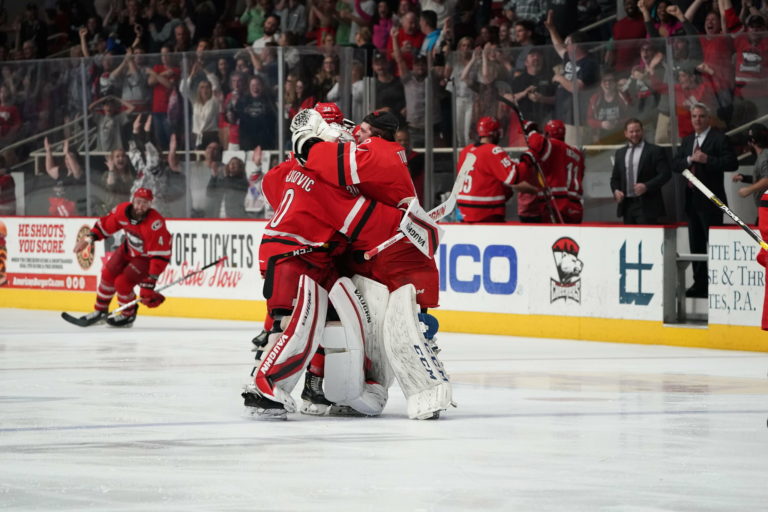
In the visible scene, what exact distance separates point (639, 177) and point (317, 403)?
17.2 feet

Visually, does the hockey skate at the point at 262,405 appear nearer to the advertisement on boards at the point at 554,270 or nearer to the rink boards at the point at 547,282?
the rink boards at the point at 547,282

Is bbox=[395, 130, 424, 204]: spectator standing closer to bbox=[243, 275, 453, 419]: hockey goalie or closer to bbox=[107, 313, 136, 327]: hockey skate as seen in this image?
bbox=[107, 313, 136, 327]: hockey skate

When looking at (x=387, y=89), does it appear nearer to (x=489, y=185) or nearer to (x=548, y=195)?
(x=489, y=185)

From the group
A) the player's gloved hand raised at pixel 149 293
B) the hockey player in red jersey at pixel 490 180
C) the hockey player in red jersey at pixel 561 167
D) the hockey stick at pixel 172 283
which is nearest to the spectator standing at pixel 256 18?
the hockey stick at pixel 172 283

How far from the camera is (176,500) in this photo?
15.3 ft

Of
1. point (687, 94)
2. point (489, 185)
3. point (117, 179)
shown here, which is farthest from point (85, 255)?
point (687, 94)

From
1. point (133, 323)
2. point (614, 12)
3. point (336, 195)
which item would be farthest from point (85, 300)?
point (336, 195)

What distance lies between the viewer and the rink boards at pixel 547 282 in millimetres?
10414

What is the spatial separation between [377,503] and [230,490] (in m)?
0.54

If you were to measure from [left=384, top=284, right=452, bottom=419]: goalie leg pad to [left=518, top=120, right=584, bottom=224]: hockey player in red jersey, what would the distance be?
5338 mm

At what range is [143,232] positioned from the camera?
12.3 metres

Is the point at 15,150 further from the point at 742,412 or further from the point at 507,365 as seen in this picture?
the point at 742,412

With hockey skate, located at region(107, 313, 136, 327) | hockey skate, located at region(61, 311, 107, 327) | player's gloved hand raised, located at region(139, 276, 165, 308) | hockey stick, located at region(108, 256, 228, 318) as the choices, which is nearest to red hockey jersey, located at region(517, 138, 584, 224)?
hockey stick, located at region(108, 256, 228, 318)

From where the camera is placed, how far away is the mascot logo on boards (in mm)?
11258
